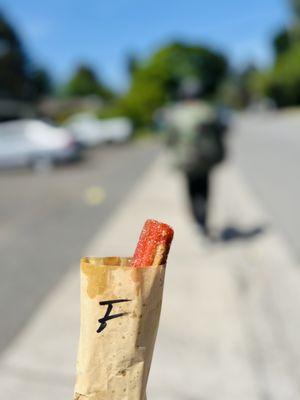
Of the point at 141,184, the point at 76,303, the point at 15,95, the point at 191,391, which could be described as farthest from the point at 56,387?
the point at 15,95

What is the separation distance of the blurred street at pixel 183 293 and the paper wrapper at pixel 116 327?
1731 millimetres

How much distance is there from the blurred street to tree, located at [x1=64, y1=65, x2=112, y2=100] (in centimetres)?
10863

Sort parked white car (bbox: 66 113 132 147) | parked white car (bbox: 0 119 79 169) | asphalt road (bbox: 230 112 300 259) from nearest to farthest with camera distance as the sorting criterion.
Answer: asphalt road (bbox: 230 112 300 259), parked white car (bbox: 0 119 79 169), parked white car (bbox: 66 113 132 147)

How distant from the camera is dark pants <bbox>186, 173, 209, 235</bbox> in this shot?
6.56m

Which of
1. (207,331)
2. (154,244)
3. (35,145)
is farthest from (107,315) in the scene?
(35,145)

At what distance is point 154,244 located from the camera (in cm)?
152

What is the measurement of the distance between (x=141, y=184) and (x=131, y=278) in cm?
1204

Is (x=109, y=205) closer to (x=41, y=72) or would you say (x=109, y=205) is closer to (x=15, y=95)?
(x=15, y=95)

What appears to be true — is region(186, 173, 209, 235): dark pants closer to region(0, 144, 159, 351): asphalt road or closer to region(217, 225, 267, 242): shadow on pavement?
region(217, 225, 267, 242): shadow on pavement

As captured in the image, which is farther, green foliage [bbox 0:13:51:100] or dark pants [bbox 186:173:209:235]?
green foliage [bbox 0:13:51:100]

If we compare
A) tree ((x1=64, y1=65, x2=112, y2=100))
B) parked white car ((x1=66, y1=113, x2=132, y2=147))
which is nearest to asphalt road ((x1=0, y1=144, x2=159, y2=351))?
parked white car ((x1=66, y1=113, x2=132, y2=147))

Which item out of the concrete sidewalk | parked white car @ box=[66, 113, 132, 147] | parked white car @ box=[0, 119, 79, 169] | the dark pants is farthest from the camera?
parked white car @ box=[66, 113, 132, 147]

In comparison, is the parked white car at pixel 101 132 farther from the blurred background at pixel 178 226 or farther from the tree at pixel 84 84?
the tree at pixel 84 84

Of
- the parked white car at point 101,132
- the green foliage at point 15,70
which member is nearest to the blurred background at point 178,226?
the parked white car at point 101,132
